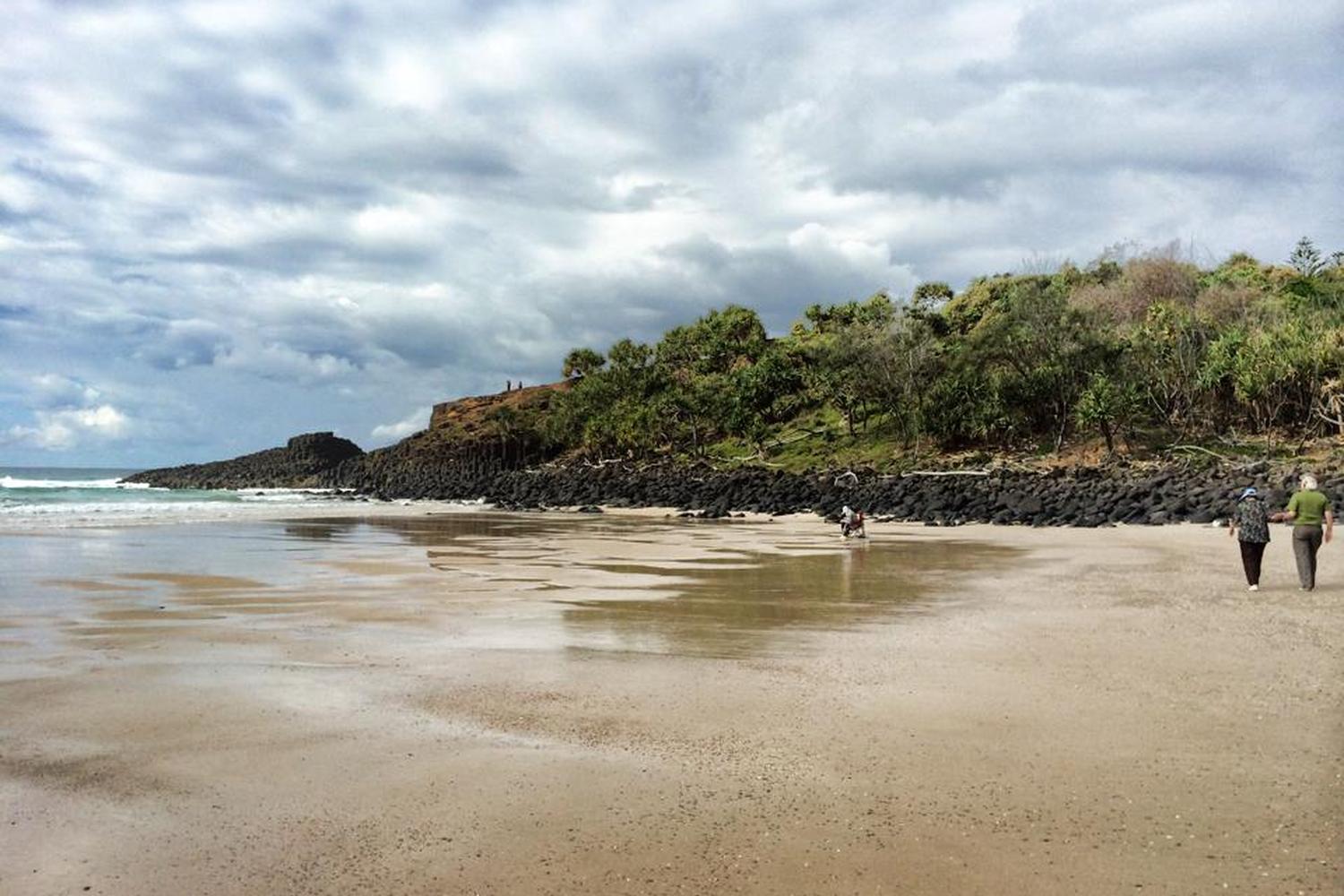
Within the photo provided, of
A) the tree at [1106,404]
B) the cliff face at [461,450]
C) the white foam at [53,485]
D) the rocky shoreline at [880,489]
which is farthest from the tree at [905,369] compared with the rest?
the white foam at [53,485]

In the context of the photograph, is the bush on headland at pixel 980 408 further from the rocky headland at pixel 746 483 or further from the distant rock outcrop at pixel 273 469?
the distant rock outcrop at pixel 273 469

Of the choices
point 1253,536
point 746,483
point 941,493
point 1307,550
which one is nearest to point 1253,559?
point 1253,536

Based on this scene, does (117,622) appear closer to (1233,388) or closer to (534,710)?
(534,710)

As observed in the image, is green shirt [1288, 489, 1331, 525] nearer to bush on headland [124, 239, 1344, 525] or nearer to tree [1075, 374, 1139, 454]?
bush on headland [124, 239, 1344, 525]

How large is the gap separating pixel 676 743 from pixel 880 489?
33.6 meters

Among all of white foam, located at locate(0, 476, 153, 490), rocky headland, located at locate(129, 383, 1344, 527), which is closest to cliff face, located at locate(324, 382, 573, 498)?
rocky headland, located at locate(129, 383, 1344, 527)

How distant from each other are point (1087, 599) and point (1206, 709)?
19.2 feet

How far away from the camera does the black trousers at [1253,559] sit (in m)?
13.0

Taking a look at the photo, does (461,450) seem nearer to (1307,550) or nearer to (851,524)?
(851,524)

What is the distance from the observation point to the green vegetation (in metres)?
40.8

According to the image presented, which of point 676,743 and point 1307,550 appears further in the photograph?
point 1307,550

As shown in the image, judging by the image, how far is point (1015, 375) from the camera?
156 ft

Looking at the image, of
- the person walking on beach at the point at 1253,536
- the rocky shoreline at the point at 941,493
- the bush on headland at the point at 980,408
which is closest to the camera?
the person walking on beach at the point at 1253,536

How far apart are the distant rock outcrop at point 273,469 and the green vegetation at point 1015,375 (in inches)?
1487
